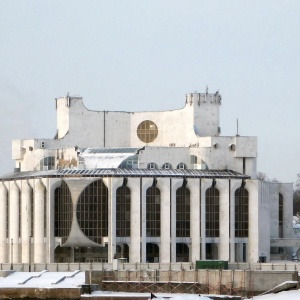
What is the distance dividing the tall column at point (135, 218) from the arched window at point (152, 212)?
1178 mm

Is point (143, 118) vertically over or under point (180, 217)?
over

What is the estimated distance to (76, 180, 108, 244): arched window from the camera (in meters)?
161

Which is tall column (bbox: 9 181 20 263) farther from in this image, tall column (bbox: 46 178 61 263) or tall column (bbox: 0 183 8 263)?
tall column (bbox: 46 178 61 263)

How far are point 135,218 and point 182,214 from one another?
5.07 metres

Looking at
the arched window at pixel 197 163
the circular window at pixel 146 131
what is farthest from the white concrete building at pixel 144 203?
the circular window at pixel 146 131

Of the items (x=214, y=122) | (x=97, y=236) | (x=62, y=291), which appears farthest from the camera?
(x=214, y=122)

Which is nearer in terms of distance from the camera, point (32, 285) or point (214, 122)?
point (32, 285)

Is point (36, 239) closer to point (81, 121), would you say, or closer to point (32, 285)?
point (81, 121)

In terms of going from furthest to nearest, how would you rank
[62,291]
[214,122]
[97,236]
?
[214,122] → [97,236] → [62,291]

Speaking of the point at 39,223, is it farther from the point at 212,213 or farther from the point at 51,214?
the point at 212,213

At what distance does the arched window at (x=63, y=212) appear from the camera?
162 metres

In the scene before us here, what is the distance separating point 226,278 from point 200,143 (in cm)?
4364

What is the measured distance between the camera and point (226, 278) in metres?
127

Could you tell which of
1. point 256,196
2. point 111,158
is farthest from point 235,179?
point 111,158
